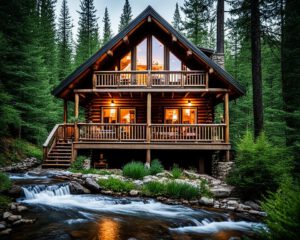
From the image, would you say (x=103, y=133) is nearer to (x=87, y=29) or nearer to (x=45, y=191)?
(x=45, y=191)

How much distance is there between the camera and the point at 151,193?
33.1 feet

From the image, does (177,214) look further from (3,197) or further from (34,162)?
(34,162)

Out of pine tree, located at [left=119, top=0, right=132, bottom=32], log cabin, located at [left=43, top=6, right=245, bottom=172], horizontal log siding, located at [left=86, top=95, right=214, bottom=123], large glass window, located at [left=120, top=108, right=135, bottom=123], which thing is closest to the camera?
log cabin, located at [left=43, top=6, right=245, bottom=172]

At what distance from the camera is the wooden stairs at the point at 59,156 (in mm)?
14008

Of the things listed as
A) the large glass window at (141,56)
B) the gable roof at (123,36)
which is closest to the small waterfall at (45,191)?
the gable roof at (123,36)

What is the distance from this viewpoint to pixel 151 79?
50.0ft

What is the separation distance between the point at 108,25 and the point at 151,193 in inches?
1826

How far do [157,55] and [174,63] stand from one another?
4.14 feet

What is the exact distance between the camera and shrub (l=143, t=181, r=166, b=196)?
10086mm

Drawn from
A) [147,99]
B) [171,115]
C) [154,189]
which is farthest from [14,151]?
[154,189]

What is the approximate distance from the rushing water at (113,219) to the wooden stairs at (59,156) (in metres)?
4.33

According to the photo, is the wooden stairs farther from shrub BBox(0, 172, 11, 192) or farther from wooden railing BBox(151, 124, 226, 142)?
wooden railing BBox(151, 124, 226, 142)

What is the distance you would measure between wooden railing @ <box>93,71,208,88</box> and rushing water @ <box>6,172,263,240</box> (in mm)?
7651

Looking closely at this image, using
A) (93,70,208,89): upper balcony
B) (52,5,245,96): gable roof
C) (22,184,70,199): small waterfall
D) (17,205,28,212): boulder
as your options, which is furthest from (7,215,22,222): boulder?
(93,70,208,89): upper balcony
